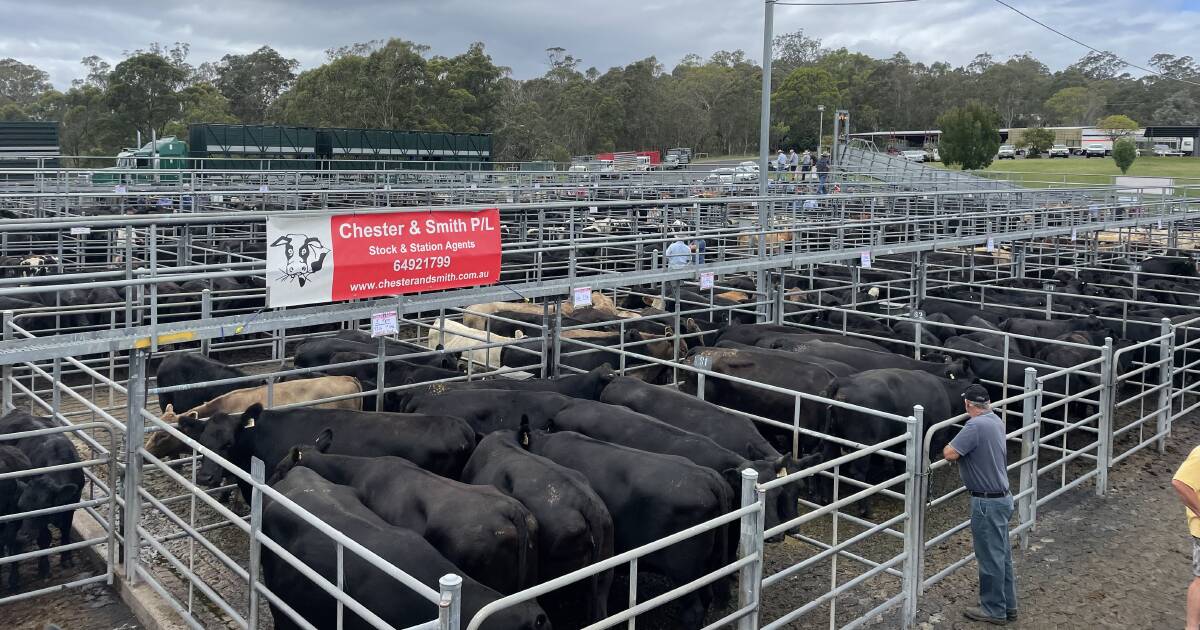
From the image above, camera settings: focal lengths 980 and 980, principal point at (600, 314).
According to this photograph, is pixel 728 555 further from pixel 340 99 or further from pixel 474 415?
pixel 340 99

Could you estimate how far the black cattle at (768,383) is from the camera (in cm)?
1001

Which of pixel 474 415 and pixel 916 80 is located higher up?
pixel 916 80

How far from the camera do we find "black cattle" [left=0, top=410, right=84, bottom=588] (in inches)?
292

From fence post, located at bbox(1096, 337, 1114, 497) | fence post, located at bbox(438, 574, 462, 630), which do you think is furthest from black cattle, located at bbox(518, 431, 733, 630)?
fence post, located at bbox(1096, 337, 1114, 497)

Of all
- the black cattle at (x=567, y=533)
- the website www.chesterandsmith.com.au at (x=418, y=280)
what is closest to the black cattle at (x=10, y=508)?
the website www.chesterandsmith.com.au at (x=418, y=280)

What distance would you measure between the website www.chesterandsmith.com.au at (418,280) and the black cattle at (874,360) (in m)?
3.96

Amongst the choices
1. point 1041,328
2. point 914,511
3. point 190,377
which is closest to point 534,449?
point 914,511

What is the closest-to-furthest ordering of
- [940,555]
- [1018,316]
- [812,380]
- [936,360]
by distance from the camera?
[940,555] < [812,380] < [936,360] < [1018,316]

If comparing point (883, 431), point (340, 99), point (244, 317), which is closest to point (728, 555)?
point (883, 431)

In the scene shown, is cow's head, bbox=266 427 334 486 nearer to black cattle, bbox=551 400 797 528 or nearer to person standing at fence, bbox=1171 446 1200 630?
black cattle, bbox=551 400 797 528

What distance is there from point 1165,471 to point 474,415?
7.34 m

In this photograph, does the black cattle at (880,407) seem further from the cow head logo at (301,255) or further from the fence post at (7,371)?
the fence post at (7,371)

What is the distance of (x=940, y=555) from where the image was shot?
8195 mm

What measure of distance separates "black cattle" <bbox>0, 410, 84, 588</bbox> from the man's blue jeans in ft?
22.3
